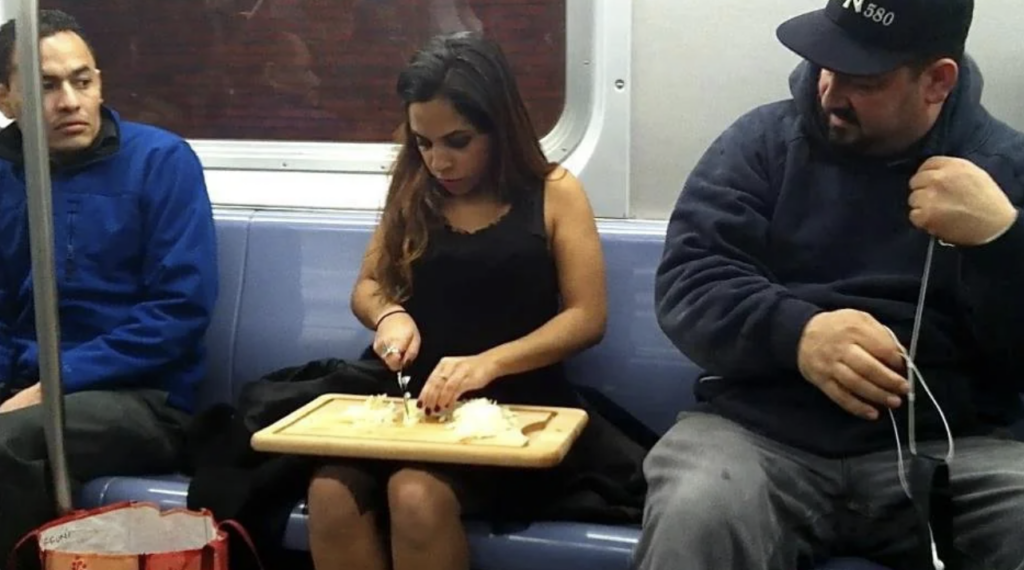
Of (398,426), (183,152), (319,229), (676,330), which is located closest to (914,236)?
(676,330)

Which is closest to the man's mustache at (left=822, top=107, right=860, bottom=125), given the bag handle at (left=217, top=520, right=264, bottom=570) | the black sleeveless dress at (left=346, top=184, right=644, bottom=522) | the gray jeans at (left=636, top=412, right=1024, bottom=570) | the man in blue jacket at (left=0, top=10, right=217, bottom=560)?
the gray jeans at (left=636, top=412, right=1024, bottom=570)

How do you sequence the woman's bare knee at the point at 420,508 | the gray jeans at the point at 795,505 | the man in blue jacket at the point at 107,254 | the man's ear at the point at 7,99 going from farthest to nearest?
the man's ear at the point at 7,99 → the man in blue jacket at the point at 107,254 → the woman's bare knee at the point at 420,508 → the gray jeans at the point at 795,505

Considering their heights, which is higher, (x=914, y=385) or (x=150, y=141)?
(x=150, y=141)

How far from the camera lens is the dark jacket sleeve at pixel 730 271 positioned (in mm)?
1811

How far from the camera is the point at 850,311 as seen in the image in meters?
1.77

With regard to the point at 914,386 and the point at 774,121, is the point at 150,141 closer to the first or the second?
the point at 774,121

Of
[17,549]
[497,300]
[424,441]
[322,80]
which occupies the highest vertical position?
[322,80]

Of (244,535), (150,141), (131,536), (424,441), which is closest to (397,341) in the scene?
(424,441)

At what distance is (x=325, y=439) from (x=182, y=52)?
1.47m

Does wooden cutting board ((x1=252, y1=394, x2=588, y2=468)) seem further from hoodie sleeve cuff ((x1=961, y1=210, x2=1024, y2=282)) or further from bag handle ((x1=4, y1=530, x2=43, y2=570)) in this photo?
hoodie sleeve cuff ((x1=961, y1=210, x2=1024, y2=282))

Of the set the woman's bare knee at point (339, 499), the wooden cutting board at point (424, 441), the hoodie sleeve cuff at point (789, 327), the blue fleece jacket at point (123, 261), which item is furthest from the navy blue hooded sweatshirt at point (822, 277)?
the blue fleece jacket at point (123, 261)

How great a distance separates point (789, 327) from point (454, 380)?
0.58 meters

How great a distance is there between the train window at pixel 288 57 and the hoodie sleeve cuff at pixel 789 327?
995 mm

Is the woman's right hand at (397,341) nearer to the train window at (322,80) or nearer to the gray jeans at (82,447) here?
the gray jeans at (82,447)
